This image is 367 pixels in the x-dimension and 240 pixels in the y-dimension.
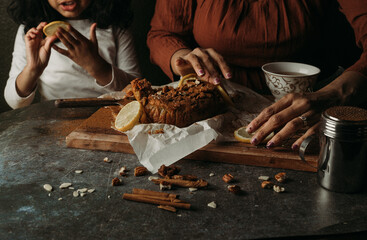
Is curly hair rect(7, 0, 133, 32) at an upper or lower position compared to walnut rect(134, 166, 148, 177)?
upper

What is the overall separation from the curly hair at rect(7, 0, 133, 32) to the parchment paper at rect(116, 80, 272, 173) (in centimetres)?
112

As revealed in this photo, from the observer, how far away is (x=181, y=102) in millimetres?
1496

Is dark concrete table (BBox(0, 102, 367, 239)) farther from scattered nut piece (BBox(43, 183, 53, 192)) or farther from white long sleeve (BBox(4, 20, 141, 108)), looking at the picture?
white long sleeve (BBox(4, 20, 141, 108))

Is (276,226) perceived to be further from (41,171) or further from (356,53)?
(356,53)

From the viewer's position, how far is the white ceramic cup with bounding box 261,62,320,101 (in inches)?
60.5

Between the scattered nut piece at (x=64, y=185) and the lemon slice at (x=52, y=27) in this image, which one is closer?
the scattered nut piece at (x=64, y=185)

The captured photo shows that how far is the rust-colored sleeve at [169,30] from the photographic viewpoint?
1.96 metres

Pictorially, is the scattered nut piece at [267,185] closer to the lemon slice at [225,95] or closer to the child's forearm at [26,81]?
the lemon slice at [225,95]

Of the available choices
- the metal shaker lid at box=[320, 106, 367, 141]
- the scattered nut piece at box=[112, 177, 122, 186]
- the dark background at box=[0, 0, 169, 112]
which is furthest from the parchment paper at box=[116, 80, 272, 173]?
the dark background at box=[0, 0, 169, 112]

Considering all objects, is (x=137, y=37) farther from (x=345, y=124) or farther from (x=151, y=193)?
(x=345, y=124)

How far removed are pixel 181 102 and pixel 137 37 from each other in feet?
4.85

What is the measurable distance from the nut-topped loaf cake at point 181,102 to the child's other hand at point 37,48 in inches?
25.3

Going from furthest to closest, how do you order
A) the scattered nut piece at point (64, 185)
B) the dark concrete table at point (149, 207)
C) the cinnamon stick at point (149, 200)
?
1. the scattered nut piece at point (64, 185)
2. the cinnamon stick at point (149, 200)
3. the dark concrete table at point (149, 207)

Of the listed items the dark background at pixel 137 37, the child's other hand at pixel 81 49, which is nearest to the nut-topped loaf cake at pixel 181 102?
the child's other hand at pixel 81 49
